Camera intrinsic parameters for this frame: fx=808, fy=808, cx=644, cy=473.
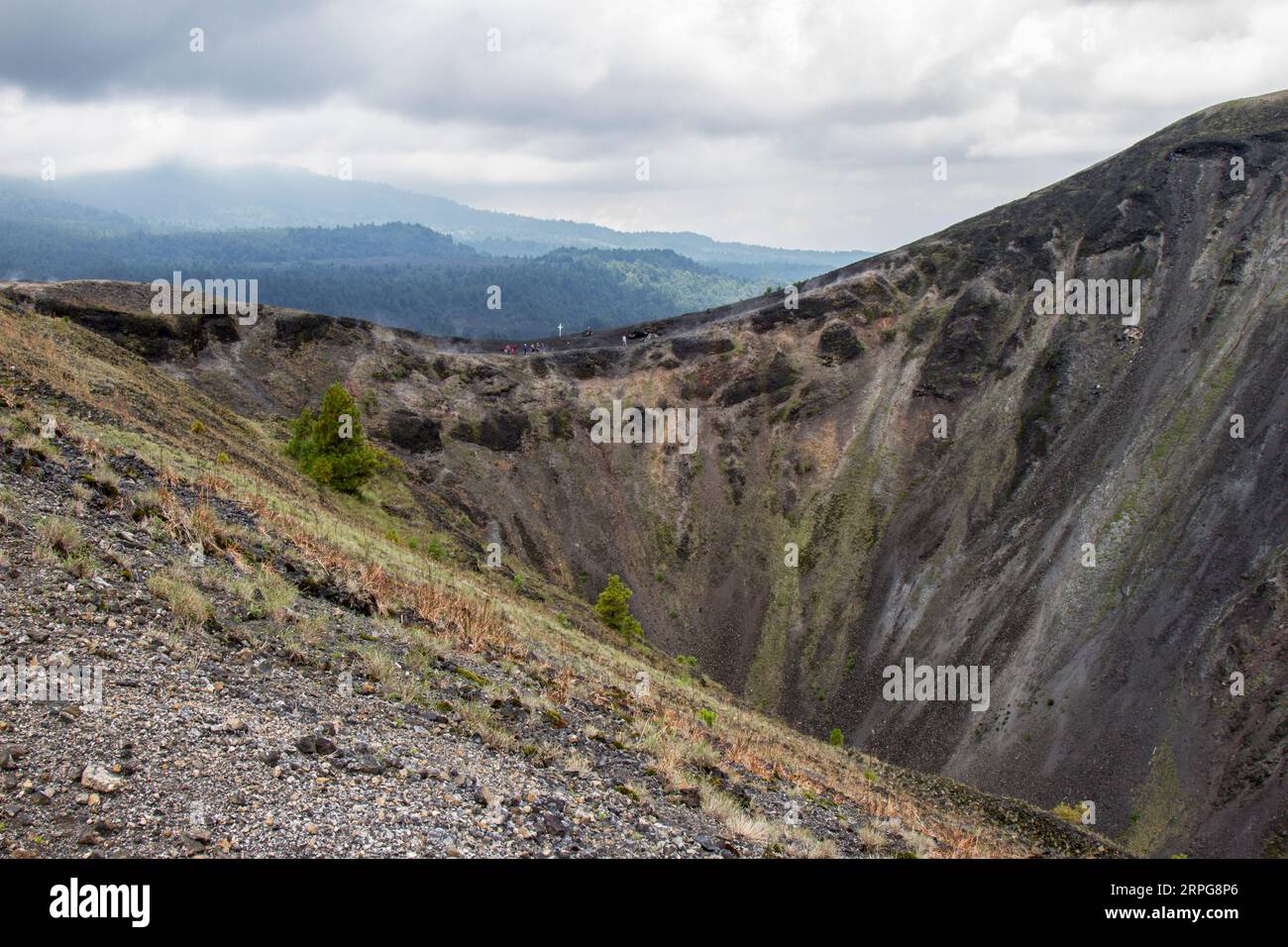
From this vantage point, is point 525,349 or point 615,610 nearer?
point 615,610

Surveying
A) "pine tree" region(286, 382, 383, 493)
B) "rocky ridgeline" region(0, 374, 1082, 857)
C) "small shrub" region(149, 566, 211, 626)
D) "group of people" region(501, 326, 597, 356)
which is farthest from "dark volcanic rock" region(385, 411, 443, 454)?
"small shrub" region(149, 566, 211, 626)

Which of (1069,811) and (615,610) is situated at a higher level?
(615,610)

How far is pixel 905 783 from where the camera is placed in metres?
21.7

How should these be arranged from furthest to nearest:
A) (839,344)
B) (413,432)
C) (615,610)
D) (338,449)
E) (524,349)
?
(524,349) → (839,344) → (413,432) → (338,449) → (615,610)

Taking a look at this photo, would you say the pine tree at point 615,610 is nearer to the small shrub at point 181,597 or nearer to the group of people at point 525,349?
the small shrub at point 181,597

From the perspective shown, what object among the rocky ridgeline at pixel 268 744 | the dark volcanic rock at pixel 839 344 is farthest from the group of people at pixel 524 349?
the rocky ridgeline at pixel 268 744

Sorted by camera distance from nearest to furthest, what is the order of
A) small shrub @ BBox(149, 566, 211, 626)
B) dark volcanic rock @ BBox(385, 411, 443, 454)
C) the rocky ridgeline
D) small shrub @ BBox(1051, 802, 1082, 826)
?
the rocky ridgeline, small shrub @ BBox(149, 566, 211, 626), small shrub @ BBox(1051, 802, 1082, 826), dark volcanic rock @ BBox(385, 411, 443, 454)

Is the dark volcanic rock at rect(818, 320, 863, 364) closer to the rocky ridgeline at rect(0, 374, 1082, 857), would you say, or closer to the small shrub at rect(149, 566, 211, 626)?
the rocky ridgeline at rect(0, 374, 1082, 857)

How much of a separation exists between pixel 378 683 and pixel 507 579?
23.8 metres

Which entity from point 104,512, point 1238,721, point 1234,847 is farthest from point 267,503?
point 1238,721

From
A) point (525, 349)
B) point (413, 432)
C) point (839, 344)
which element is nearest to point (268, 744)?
point (413, 432)

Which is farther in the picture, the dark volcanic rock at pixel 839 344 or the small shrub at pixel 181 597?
the dark volcanic rock at pixel 839 344

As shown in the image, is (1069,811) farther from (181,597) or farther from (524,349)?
(524,349)

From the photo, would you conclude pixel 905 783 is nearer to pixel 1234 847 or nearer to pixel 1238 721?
pixel 1234 847
